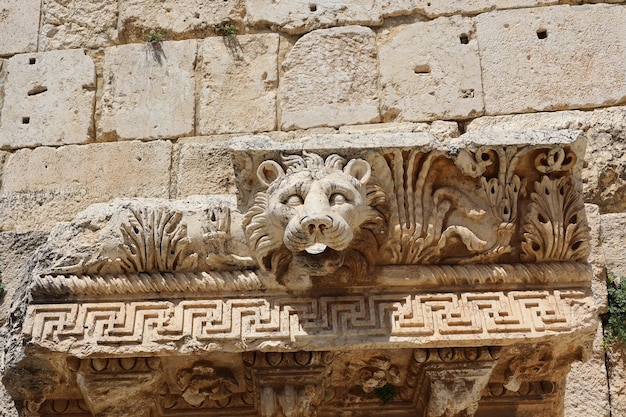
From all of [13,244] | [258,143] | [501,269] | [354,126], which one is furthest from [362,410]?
[13,244]

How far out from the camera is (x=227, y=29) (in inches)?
195

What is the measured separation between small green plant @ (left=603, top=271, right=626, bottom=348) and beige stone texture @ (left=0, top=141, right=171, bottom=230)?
2.40 meters

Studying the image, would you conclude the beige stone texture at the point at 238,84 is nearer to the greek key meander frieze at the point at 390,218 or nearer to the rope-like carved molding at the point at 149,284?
the greek key meander frieze at the point at 390,218

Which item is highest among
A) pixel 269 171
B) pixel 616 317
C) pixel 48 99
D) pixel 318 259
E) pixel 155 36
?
pixel 155 36

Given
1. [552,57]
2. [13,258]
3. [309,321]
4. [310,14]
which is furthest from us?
[310,14]

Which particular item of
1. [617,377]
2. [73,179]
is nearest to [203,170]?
[73,179]

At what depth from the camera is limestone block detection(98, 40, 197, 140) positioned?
4738mm

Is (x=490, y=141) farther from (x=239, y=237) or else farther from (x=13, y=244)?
(x=13, y=244)

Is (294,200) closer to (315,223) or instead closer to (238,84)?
(315,223)

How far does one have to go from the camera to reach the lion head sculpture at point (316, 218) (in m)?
3.14

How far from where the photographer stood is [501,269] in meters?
3.46

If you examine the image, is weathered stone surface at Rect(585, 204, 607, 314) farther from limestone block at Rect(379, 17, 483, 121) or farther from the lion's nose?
the lion's nose

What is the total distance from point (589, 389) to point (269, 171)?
1.90 meters

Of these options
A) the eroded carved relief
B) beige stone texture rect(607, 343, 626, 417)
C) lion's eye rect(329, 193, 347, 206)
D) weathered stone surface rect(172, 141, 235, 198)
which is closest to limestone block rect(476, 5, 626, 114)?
beige stone texture rect(607, 343, 626, 417)
